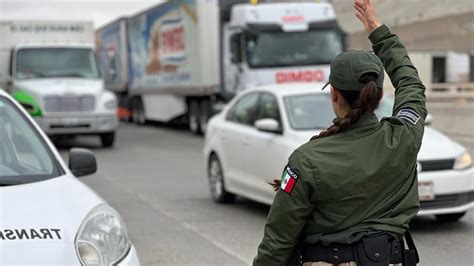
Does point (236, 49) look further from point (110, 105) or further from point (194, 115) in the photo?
point (194, 115)

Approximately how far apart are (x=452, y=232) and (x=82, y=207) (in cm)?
455

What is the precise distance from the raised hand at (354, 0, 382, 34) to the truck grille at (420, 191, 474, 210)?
4631 millimetres

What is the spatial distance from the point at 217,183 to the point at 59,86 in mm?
8714

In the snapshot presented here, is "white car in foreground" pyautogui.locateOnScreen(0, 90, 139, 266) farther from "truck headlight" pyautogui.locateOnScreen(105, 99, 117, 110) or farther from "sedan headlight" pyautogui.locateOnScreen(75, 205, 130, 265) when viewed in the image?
"truck headlight" pyautogui.locateOnScreen(105, 99, 117, 110)

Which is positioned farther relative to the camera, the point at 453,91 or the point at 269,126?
the point at 453,91

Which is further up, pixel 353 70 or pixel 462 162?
pixel 353 70

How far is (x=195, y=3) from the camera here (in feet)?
67.2

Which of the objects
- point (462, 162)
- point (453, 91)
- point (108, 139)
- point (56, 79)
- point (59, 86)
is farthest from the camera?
point (453, 91)

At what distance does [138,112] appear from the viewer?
2848 centimetres

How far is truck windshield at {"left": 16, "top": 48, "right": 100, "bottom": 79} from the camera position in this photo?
18.1 m

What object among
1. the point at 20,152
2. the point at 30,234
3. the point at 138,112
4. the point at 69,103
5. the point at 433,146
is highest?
the point at 20,152

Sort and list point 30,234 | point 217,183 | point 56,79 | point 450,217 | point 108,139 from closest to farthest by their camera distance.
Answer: point 30,234 → point 450,217 → point 217,183 → point 56,79 → point 108,139

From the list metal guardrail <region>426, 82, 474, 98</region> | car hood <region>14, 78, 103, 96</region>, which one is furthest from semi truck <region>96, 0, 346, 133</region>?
metal guardrail <region>426, 82, 474, 98</region>

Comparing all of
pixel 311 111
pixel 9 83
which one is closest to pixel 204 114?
pixel 9 83
